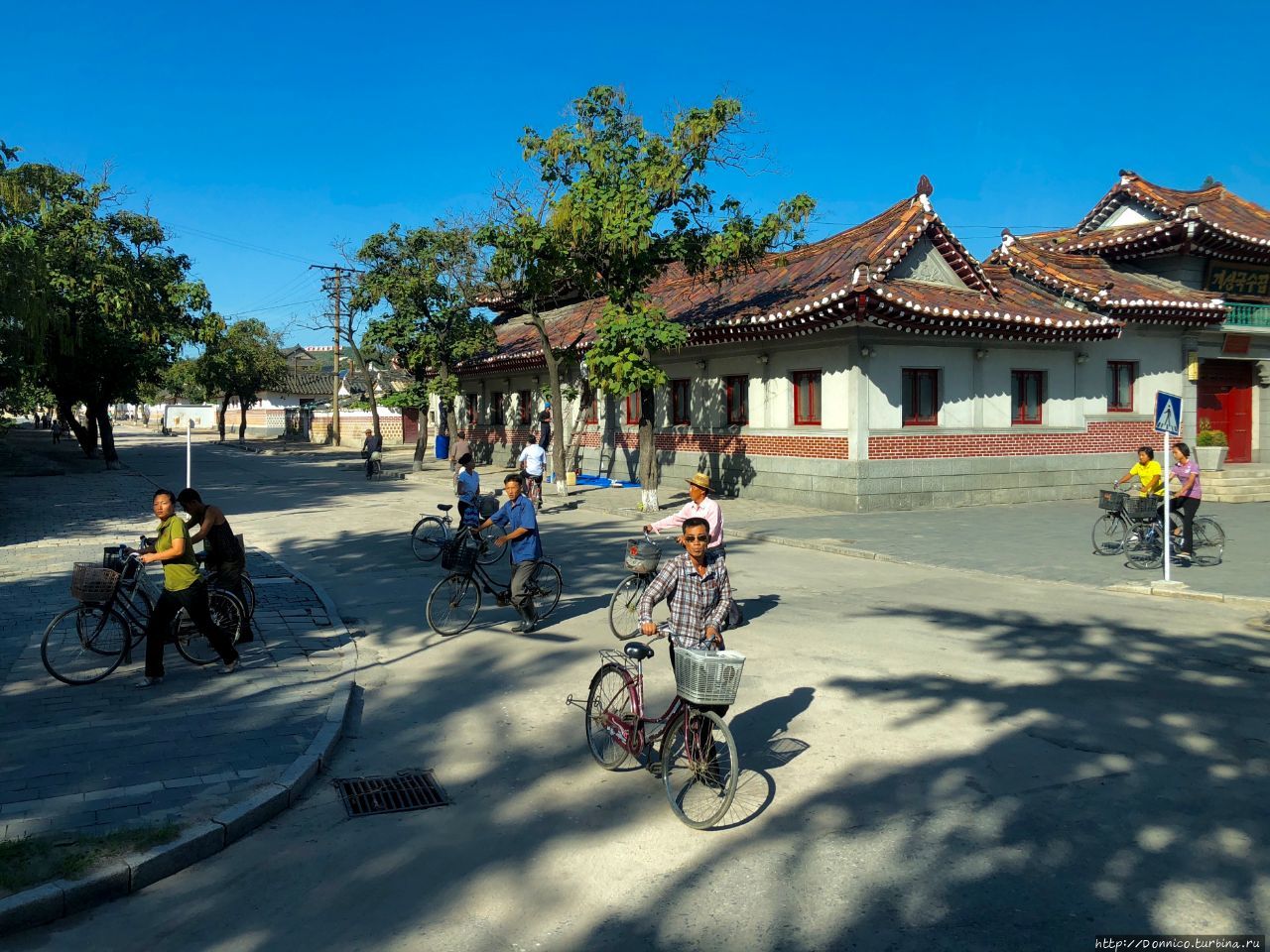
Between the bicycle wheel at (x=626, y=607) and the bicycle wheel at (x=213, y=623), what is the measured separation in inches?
140

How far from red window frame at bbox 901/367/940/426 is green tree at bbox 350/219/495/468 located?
1517 cm

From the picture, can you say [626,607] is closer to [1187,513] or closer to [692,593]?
[692,593]

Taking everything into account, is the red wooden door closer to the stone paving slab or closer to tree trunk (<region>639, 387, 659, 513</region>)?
tree trunk (<region>639, 387, 659, 513</region>)

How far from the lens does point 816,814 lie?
540 cm

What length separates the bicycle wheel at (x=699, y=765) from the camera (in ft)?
17.1

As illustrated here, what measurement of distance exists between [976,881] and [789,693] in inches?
121

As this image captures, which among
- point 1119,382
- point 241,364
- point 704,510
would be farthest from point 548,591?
point 241,364

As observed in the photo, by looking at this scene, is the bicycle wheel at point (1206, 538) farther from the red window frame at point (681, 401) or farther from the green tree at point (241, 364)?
the green tree at point (241, 364)

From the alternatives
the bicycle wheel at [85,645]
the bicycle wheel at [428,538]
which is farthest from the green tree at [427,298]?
the bicycle wheel at [85,645]

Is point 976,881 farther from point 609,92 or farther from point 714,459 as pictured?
point 714,459

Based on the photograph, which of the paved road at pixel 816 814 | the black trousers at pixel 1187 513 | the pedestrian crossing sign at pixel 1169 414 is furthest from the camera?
the black trousers at pixel 1187 513

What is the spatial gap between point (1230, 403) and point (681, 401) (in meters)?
16.3

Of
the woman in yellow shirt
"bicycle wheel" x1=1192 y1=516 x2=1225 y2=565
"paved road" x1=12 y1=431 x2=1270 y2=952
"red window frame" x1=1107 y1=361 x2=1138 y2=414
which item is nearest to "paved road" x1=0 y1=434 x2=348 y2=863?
"paved road" x1=12 y1=431 x2=1270 y2=952

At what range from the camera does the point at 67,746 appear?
630cm
